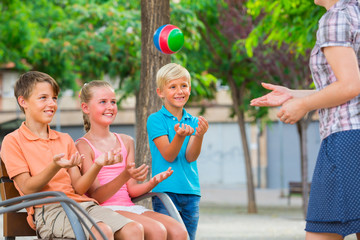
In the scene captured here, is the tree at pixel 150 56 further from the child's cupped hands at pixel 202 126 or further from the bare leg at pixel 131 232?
the bare leg at pixel 131 232

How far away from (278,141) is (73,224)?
3092 centimetres

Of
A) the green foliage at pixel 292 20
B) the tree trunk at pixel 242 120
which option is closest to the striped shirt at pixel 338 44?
the green foliage at pixel 292 20

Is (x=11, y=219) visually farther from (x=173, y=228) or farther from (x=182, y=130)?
(x=182, y=130)

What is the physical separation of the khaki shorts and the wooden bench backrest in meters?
Answer: 0.20

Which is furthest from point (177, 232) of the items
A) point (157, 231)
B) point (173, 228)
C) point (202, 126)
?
point (202, 126)

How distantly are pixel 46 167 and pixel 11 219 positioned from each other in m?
0.53

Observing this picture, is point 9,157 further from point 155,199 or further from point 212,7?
point 212,7

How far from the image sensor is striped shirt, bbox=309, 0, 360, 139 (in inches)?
106

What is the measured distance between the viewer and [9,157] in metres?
3.50

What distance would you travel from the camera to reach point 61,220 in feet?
11.0

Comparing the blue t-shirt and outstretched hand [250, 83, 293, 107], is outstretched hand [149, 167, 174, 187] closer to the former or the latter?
the blue t-shirt

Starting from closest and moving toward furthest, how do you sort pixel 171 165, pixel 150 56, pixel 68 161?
pixel 68 161 → pixel 171 165 → pixel 150 56

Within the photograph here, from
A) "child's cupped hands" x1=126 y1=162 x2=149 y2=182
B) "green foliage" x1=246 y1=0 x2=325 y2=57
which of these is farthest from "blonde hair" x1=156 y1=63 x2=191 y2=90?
"green foliage" x1=246 y1=0 x2=325 y2=57

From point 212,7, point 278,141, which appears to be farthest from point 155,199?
point 278,141
